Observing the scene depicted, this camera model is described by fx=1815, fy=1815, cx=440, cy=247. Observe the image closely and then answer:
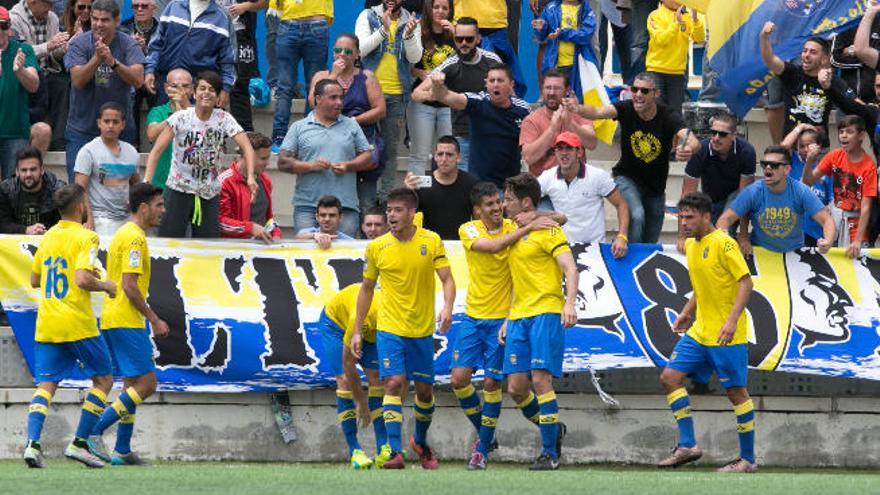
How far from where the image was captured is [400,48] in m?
17.0

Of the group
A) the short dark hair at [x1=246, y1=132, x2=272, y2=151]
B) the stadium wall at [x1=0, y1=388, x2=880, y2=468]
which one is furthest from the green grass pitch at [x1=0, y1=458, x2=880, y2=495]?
the short dark hair at [x1=246, y1=132, x2=272, y2=151]

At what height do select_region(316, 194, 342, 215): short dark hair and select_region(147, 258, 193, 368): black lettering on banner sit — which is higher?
select_region(316, 194, 342, 215): short dark hair

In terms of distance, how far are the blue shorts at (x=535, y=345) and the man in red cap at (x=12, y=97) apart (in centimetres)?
564

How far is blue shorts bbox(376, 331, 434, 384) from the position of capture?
12.9 metres

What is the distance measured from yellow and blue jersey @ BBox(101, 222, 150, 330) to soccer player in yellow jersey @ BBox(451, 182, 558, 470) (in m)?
2.28

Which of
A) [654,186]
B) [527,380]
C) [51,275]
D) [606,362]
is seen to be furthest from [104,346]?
[654,186]

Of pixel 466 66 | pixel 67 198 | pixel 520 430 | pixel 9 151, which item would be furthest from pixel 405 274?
pixel 9 151

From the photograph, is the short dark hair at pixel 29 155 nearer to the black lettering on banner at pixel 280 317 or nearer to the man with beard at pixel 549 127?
the black lettering on banner at pixel 280 317

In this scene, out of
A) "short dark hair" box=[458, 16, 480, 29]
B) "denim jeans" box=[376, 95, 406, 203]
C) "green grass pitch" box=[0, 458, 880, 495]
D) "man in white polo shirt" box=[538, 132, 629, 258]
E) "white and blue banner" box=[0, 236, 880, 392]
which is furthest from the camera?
"denim jeans" box=[376, 95, 406, 203]

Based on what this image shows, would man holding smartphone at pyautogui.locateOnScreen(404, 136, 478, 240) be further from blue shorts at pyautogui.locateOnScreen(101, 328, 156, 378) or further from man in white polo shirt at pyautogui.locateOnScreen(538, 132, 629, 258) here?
blue shorts at pyautogui.locateOnScreen(101, 328, 156, 378)

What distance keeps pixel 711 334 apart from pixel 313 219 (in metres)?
→ 3.96

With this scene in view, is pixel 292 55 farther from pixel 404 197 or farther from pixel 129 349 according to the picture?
pixel 129 349

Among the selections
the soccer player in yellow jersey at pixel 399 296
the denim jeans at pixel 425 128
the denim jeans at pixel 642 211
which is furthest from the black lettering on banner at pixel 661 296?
the denim jeans at pixel 425 128

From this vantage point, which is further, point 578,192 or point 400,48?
point 400,48
